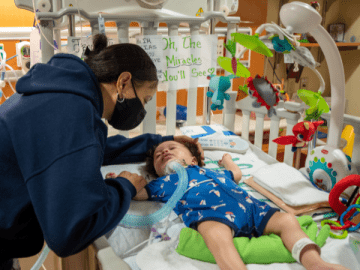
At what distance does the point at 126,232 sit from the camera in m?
1.04

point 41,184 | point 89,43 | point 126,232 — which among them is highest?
point 89,43

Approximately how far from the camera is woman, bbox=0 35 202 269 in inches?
24.2

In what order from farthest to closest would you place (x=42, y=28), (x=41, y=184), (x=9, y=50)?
(x=9, y=50) < (x=42, y=28) < (x=41, y=184)

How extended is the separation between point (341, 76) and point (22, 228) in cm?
112

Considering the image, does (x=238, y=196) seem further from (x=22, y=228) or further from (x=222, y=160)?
(x=22, y=228)

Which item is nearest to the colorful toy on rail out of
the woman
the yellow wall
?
the woman

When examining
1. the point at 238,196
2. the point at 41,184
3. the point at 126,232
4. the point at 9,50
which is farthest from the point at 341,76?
the point at 9,50

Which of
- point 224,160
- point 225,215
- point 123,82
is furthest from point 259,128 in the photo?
point 123,82

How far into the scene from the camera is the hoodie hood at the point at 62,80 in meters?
0.69

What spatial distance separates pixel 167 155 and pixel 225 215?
456 millimetres

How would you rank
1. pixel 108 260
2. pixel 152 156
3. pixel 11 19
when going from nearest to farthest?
pixel 108 260 → pixel 152 156 → pixel 11 19

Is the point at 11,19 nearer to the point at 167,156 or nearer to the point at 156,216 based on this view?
the point at 167,156

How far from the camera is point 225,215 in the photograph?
39.6 inches

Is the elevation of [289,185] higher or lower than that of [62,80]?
lower
